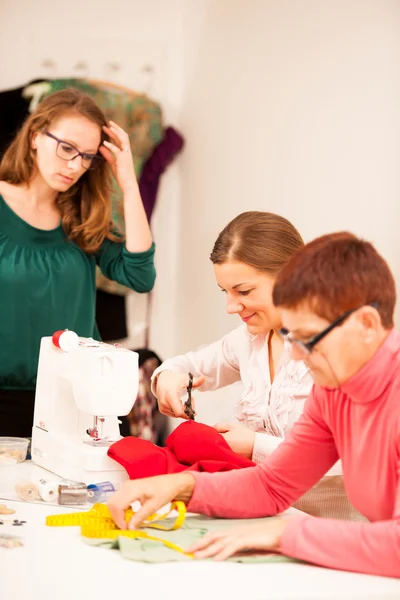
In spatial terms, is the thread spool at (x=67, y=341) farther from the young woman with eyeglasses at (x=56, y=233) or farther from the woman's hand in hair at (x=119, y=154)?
the woman's hand in hair at (x=119, y=154)

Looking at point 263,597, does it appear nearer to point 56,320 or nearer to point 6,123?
point 56,320

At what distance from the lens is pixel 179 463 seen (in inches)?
68.9

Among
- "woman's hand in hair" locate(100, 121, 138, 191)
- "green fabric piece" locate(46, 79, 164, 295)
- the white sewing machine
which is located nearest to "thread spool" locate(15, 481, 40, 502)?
the white sewing machine

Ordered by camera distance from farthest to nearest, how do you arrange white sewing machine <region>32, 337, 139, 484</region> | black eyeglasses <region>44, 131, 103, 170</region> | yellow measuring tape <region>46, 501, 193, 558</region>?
black eyeglasses <region>44, 131, 103, 170</region>, white sewing machine <region>32, 337, 139, 484</region>, yellow measuring tape <region>46, 501, 193, 558</region>

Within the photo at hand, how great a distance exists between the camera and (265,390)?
2.10 m

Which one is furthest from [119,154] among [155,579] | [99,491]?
[155,579]

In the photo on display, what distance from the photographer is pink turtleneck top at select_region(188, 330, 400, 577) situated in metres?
1.23

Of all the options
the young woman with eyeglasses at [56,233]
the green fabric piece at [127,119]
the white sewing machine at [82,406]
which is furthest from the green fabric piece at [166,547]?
the green fabric piece at [127,119]

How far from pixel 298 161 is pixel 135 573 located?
7.25 feet

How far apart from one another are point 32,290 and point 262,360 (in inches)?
34.7

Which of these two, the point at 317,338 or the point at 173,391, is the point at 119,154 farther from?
the point at 317,338

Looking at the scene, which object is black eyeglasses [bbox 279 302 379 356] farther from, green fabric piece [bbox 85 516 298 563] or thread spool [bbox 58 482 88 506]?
thread spool [bbox 58 482 88 506]

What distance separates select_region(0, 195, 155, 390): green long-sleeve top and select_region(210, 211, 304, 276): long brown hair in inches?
28.8

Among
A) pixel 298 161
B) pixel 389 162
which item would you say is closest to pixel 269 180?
pixel 298 161
